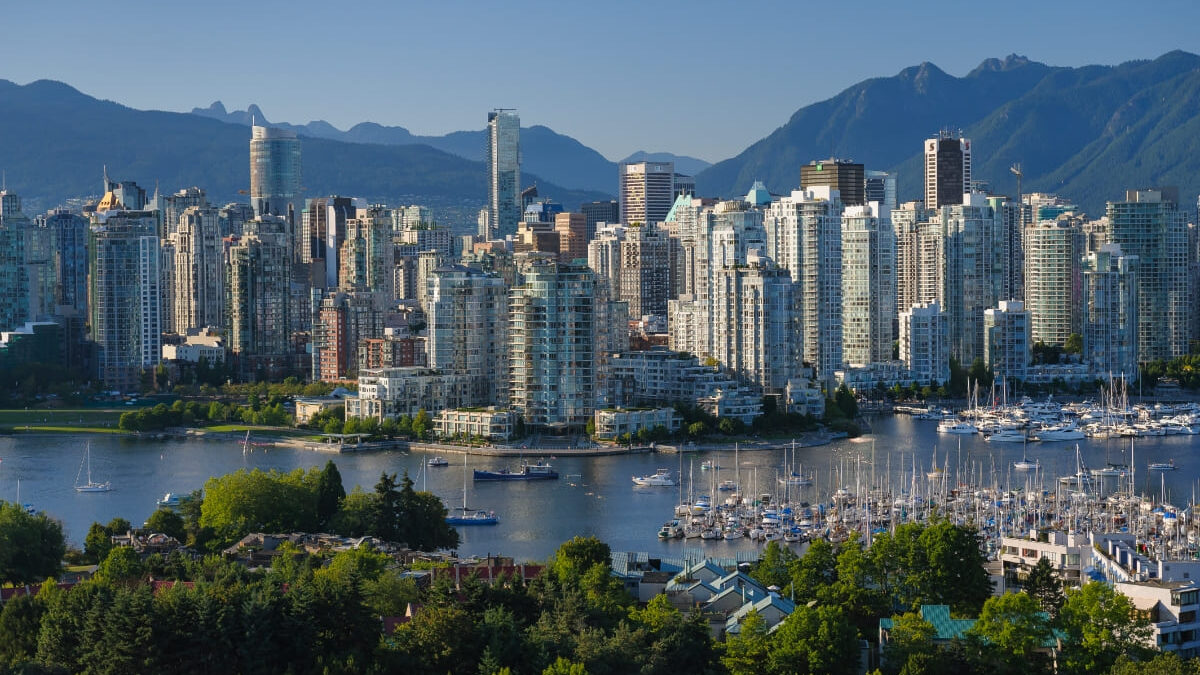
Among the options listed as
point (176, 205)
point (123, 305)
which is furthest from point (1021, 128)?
point (123, 305)

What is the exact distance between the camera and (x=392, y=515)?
690 inches

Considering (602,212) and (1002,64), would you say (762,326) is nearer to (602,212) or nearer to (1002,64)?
(602,212)

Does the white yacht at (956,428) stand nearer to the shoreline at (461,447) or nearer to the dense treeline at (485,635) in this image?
the shoreline at (461,447)

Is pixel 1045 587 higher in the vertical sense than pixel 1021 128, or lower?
lower

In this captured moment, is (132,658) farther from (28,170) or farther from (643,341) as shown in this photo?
(28,170)

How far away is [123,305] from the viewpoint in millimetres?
39438

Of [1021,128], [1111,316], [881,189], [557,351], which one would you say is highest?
[1021,128]

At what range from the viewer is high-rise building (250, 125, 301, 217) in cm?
7788

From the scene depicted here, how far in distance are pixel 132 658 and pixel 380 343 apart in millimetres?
25030

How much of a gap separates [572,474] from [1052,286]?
65.7 ft

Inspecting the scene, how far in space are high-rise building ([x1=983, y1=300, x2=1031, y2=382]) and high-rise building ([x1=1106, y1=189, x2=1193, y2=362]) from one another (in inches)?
167

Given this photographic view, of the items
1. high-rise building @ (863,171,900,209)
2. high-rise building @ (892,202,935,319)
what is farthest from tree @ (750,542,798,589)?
high-rise building @ (863,171,900,209)

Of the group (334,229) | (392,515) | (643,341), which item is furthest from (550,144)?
(392,515)

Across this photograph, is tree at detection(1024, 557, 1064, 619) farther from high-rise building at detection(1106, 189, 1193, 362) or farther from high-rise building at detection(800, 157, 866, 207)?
high-rise building at detection(800, 157, 866, 207)
